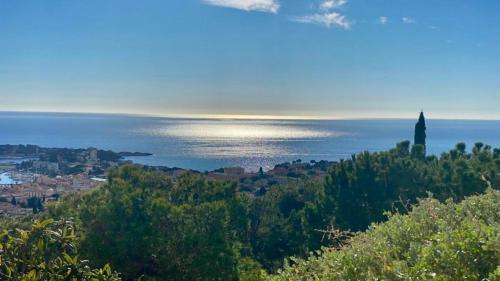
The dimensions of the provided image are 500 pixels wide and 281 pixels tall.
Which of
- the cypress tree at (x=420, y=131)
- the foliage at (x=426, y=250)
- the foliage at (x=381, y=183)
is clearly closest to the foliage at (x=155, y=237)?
the foliage at (x=381, y=183)

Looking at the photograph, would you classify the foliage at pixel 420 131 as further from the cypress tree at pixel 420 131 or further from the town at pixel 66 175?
the town at pixel 66 175

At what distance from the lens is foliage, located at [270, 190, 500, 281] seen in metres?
3.18

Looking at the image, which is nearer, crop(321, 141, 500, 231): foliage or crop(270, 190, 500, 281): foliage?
crop(270, 190, 500, 281): foliage

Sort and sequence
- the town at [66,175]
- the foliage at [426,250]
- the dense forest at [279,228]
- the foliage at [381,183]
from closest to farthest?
1. the foliage at [426,250]
2. the dense forest at [279,228]
3. the foliage at [381,183]
4. the town at [66,175]

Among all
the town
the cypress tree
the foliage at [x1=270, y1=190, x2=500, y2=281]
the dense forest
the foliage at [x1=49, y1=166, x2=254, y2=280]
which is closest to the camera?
the foliage at [x1=270, y1=190, x2=500, y2=281]

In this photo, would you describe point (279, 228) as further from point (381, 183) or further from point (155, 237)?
point (155, 237)

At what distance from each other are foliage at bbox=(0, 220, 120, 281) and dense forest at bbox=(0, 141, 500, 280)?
0.01 metres

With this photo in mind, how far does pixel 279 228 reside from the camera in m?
20.5

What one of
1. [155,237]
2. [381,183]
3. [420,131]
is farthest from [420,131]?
[155,237]

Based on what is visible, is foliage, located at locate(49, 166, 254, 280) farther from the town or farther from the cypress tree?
the cypress tree

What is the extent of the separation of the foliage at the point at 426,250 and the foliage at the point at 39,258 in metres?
2.33

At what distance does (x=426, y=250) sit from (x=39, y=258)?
12.1ft

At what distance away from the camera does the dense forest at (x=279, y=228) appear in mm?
3926

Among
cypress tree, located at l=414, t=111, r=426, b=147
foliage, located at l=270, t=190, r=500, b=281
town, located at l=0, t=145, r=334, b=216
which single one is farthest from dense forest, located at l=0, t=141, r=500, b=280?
cypress tree, located at l=414, t=111, r=426, b=147
